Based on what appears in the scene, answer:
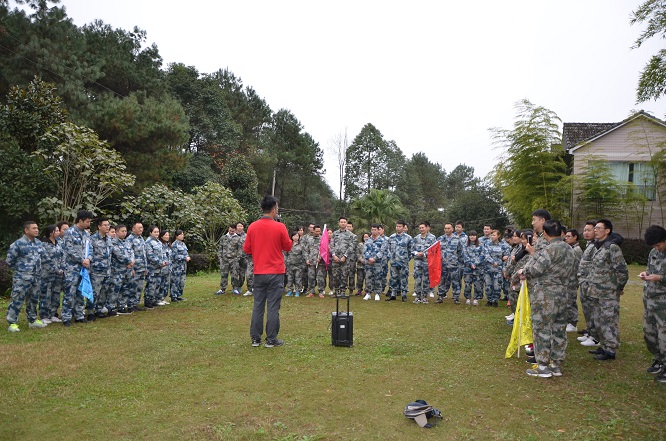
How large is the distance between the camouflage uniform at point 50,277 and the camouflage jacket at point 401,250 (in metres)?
7.45

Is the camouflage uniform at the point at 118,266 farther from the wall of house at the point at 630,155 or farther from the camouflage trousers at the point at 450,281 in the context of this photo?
the wall of house at the point at 630,155

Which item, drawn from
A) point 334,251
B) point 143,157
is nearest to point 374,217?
point 143,157

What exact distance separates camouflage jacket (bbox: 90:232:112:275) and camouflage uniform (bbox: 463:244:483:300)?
8147 millimetres

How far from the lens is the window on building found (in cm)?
2181

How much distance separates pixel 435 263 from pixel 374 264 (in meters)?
1.62

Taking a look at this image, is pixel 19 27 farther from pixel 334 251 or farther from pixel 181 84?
pixel 334 251

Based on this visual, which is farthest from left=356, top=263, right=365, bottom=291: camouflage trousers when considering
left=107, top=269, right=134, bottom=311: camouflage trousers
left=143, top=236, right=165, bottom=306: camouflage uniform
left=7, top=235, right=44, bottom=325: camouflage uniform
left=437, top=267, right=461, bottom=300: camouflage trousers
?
left=7, top=235, right=44, bottom=325: camouflage uniform

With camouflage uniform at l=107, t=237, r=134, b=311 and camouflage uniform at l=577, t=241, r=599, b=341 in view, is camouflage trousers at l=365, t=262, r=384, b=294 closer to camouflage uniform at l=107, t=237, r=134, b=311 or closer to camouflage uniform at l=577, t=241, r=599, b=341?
camouflage uniform at l=577, t=241, r=599, b=341

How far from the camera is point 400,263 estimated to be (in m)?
11.7

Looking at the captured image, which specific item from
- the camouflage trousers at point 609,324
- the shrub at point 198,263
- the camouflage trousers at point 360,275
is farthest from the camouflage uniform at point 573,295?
the shrub at point 198,263

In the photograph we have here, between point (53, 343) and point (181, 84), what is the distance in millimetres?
27347

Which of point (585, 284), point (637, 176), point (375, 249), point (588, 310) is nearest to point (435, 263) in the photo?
point (375, 249)

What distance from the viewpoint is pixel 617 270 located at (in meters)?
6.38

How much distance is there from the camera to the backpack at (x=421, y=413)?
410 cm
